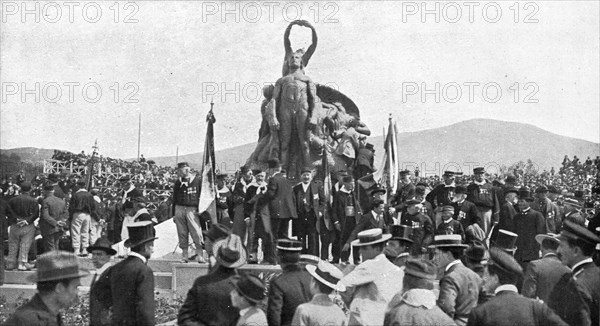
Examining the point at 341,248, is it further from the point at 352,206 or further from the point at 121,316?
the point at 121,316

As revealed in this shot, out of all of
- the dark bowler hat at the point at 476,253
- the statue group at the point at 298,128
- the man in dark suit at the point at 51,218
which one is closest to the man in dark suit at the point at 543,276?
the dark bowler hat at the point at 476,253

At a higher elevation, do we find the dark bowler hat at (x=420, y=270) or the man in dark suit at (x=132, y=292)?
the dark bowler hat at (x=420, y=270)

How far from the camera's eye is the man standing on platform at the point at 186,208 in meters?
12.9

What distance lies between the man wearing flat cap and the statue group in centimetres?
996

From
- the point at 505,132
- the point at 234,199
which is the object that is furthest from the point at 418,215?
the point at 505,132

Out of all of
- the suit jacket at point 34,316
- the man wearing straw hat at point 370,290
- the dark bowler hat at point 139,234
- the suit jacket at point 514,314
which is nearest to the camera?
the suit jacket at point 34,316

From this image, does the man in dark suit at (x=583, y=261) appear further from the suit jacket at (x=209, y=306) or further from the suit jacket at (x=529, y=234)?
the suit jacket at (x=529, y=234)

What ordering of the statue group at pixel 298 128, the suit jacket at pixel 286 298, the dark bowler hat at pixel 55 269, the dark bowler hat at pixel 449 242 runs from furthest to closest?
the statue group at pixel 298 128
the dark bowler hat at pixel 449 242
the suit jacket at pixel 286 298
the dark bowler hat at pixel 55 269

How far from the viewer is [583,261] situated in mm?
6445

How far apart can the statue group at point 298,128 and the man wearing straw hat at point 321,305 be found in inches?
368

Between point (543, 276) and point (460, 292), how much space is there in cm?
A: 96

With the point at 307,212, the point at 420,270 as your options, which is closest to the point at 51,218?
the point at 307,212

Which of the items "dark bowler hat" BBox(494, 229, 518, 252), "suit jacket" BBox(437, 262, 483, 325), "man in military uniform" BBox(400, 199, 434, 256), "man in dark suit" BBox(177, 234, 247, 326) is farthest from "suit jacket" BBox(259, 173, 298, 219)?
"man in dark suit" BBox(177, 234, 247, 326)

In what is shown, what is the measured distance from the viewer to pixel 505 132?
3878 cm
